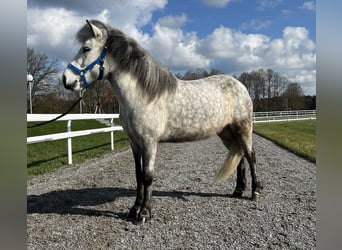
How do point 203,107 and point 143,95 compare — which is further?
point 203,107

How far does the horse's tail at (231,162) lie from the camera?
3939 millimetres

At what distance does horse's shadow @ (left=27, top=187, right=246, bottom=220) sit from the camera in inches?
130

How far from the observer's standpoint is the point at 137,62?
320 centimetres

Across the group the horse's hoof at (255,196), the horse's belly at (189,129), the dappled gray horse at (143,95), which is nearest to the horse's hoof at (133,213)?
the dappled gray horse at (143,95)

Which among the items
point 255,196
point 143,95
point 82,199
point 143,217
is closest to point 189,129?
point 143,95

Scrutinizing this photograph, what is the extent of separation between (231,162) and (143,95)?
1661 mm

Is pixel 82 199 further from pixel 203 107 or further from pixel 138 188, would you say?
pixel 203 107

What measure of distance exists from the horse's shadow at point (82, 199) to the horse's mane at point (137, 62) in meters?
1.52

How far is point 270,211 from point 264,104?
3.27 metres
